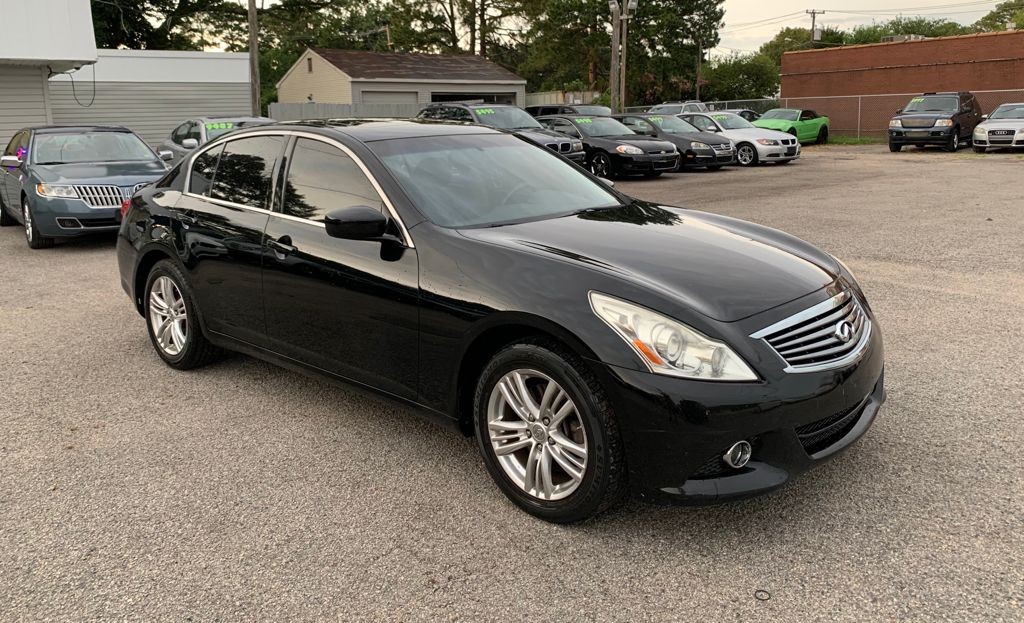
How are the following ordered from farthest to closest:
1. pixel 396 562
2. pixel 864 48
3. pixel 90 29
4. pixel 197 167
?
pixel 864 48
pixel 90 29
pixel 197 167
pixel 396 562

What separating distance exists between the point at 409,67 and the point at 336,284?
40143 millimetres

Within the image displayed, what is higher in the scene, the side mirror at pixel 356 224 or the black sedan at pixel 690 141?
the black sedan at pixel 690 141

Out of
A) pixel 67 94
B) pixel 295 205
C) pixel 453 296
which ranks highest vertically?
pixel 67 94

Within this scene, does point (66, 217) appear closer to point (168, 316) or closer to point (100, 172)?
point (100, 172)

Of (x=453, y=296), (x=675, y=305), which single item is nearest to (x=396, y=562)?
(x=453, y=296)

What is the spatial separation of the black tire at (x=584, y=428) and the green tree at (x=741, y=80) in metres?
59.6

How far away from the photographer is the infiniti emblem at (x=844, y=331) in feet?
10.9

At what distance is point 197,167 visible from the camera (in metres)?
5.26

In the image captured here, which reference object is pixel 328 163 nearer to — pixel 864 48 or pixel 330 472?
pixel 330 472

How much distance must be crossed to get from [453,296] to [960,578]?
7.02 ft

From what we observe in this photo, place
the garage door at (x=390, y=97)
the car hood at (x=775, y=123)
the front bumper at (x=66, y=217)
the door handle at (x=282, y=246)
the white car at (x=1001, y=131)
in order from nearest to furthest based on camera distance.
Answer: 1. the door handle at (x=282, y=246)
2. the front bumper at (x=66, y=217)
3. the white car at (x=1001, y=131)
4. the car hood at (x=775, y=123)
5. the garage door at (x=390, y=97)

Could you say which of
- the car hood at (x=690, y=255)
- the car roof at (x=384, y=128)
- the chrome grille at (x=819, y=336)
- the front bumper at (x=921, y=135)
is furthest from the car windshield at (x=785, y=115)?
the chrome grille at (x=819, y=336)

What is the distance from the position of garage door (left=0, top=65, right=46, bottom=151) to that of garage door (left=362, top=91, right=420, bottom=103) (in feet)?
69.7

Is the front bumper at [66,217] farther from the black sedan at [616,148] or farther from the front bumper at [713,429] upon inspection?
the black sedan at [616,148]
